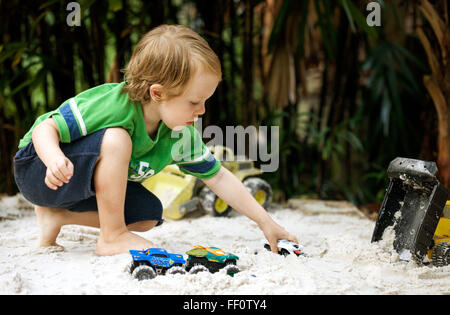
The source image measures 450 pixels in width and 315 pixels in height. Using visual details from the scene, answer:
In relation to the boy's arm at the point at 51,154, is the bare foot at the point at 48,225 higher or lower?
lower

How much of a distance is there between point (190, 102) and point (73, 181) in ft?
1.01

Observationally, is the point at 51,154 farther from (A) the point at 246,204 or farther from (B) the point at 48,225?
(A) the point at 246,204

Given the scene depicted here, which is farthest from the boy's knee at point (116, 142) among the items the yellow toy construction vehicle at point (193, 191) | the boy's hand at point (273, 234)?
the yellow toy construction vehicle at point (193, 191)

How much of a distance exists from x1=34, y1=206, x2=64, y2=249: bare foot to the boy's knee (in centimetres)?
26

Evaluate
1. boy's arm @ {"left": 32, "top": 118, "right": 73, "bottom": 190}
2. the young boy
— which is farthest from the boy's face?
Result: boy's arm @ {"left": 32, "top": 118, "right": 73, "bottom": 190}

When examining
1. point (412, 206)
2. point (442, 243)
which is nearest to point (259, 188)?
point (412, 206)

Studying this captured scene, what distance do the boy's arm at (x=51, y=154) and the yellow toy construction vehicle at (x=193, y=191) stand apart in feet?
2.03

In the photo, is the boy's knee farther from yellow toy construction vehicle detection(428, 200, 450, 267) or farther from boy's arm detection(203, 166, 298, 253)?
yellow toy construction vehicle detection(428, 200, 450, 267)

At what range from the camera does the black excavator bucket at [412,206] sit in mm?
1045

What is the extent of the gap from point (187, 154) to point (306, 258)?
38cm

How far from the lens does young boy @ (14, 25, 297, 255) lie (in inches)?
40.7

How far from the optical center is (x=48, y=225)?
1168 millimetres

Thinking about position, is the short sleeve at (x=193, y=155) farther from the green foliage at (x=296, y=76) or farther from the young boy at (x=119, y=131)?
the green foliage at (x=296, y=76)
